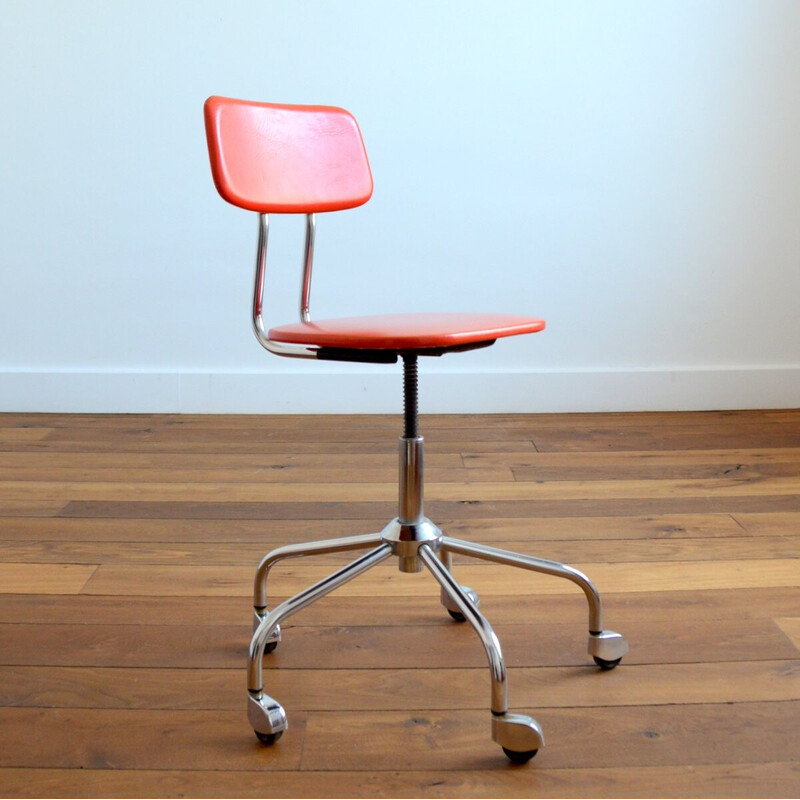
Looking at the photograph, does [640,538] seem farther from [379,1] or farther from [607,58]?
[379,1]

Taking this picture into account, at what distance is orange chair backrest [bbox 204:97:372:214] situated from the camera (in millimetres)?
1386

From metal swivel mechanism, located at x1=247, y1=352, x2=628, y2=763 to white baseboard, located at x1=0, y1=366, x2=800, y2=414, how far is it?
168 cm

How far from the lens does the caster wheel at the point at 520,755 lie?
1.10 meters

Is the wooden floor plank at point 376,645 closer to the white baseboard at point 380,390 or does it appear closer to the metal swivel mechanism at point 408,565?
the metal swivel mechanism at point 408,565

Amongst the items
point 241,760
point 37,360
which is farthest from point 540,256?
point 241,760

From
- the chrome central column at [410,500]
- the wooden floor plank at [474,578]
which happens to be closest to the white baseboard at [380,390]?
the wooden floor plank at [474,578]

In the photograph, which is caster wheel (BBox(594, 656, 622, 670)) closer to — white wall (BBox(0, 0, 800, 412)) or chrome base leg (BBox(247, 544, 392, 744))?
chrome base leg (BBox(247, 544, 392, 744))

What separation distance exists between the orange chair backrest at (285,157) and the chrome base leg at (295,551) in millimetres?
538

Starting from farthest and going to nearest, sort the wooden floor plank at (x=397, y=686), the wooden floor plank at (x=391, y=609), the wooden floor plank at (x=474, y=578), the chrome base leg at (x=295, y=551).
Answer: the wooden floor plank at (x=474, y=578) → the wooden floor plank at (x=391, y=609) → the chrome base leg at (x=295, y=551) → the wooden floor plank at (x=397, y=686)

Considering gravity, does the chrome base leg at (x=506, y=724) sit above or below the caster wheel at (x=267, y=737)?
above

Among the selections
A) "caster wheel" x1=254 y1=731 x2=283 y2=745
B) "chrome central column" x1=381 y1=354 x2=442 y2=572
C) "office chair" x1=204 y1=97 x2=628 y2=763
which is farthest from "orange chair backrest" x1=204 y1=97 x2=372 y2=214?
"caster wheel" x1=254 y1=731 x2=283 y2=745

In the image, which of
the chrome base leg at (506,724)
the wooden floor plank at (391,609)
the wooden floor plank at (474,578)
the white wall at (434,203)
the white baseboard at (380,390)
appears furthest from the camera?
the white baseboard at (380,390)

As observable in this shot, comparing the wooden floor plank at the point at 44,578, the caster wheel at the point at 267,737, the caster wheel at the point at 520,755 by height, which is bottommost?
the wooden floor plank at the point at 44,578

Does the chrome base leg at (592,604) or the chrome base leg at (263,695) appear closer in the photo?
the chrome base leg at (263,695)
